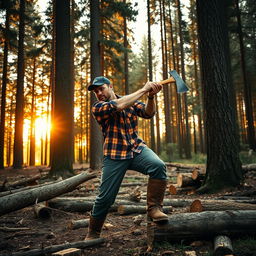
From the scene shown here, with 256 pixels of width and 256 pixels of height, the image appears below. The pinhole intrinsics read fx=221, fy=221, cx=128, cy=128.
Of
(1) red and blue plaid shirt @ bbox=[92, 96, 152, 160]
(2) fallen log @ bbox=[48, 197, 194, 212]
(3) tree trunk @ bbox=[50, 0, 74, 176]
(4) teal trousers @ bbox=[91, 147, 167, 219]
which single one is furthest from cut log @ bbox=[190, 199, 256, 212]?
(3) tree trunk @ bbox=[50, 0, 74, 176]

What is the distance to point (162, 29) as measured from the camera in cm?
2289

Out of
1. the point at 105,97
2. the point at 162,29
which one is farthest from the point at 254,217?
the point at 162,29

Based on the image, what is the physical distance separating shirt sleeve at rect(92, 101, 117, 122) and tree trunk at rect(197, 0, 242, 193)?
4453 millimetres

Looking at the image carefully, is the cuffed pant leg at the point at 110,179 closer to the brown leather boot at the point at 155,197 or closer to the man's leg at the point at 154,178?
the man's leg at the point at 154,178

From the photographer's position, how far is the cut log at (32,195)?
3.84m

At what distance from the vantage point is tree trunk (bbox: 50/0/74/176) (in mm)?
9953

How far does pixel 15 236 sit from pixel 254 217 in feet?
13.2

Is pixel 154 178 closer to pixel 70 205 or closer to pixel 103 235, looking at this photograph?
pixel 103 235

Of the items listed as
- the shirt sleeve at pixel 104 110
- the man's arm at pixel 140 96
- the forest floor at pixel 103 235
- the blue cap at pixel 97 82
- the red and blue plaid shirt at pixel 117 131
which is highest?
the blue cap at pixel 97 82

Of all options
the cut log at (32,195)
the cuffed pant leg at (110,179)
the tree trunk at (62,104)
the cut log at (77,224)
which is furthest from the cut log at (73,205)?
the tree trunk at (62,104)

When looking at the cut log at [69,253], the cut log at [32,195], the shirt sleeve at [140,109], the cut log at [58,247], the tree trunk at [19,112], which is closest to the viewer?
the cut log at [69,253]

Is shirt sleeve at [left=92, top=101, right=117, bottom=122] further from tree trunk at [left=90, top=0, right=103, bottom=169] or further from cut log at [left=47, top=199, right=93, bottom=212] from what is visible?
tree trunk at [left=90, top=0, right=103, bottom=169]

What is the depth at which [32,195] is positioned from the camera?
438cm

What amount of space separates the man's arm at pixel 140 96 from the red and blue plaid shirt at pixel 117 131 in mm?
94
